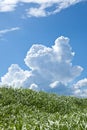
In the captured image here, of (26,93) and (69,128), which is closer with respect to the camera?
(69,128)

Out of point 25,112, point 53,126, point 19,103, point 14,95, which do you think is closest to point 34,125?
point 53,126

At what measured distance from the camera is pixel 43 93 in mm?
38844

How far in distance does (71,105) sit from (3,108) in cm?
858

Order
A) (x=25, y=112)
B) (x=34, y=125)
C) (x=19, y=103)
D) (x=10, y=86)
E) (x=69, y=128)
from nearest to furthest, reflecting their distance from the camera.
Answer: (x=69, y=128) → (x=34, y=125) → (x=25, y=112) → (x=19, y=103) → (x=10, y=86)

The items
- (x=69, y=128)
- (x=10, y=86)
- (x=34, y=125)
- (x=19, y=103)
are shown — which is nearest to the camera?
(x=69, y=128)

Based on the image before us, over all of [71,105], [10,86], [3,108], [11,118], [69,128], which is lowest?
[69,128]

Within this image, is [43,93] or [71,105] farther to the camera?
[43,93]

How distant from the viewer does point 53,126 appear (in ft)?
57.3

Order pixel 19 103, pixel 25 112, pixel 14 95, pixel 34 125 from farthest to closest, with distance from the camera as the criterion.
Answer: pixel 14 95 < pixel 19 103 < pixel 25 112 < pixel 34 125

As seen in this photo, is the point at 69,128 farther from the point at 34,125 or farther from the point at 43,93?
the point at 43,93

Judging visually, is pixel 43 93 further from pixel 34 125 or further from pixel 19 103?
pixel 34 125

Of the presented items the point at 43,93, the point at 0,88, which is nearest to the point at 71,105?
the point at 43,93

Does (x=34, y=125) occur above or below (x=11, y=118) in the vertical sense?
below

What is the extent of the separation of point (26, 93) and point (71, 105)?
3.94 meters
